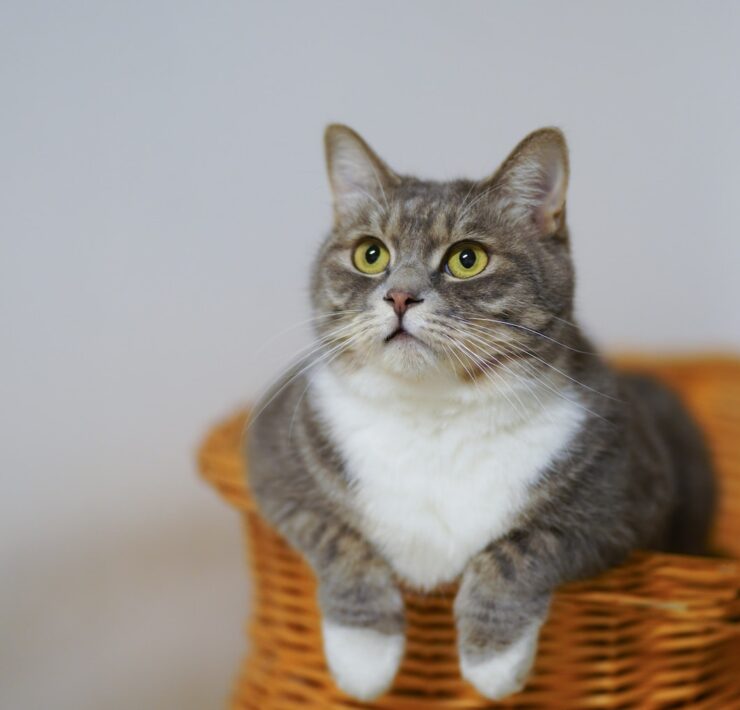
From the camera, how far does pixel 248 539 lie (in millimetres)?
1268

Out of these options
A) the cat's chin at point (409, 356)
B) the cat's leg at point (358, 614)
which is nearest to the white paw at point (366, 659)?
the cat's leg at point (358, 614)

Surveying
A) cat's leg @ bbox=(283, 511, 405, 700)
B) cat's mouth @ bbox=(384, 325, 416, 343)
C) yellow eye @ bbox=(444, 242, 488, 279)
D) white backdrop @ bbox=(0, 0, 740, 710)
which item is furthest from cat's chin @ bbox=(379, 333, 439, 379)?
white backdrop @ bbox=(0, 0, 740, 710)

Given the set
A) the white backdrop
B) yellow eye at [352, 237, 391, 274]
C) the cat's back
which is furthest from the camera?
the white backdrop

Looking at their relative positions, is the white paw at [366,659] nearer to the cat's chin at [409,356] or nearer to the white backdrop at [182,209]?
the cat's chin at [409,356]

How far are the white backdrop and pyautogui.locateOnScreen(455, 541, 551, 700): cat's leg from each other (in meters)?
0.86

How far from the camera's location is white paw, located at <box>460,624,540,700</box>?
894 millimetres

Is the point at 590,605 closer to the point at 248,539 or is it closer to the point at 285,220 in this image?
the point at 248,539

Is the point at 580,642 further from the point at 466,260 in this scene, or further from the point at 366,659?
the point at 466,260

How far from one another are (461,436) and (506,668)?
268 mm

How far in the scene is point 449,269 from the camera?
0.97 metres

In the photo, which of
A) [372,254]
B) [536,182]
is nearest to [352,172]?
[372,254]

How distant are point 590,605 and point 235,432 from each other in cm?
69

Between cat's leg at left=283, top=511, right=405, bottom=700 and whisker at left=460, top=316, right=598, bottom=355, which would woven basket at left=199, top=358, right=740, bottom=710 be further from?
whisker at left=460, top=316, right=598, bottom=355

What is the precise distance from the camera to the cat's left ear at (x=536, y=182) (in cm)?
97
